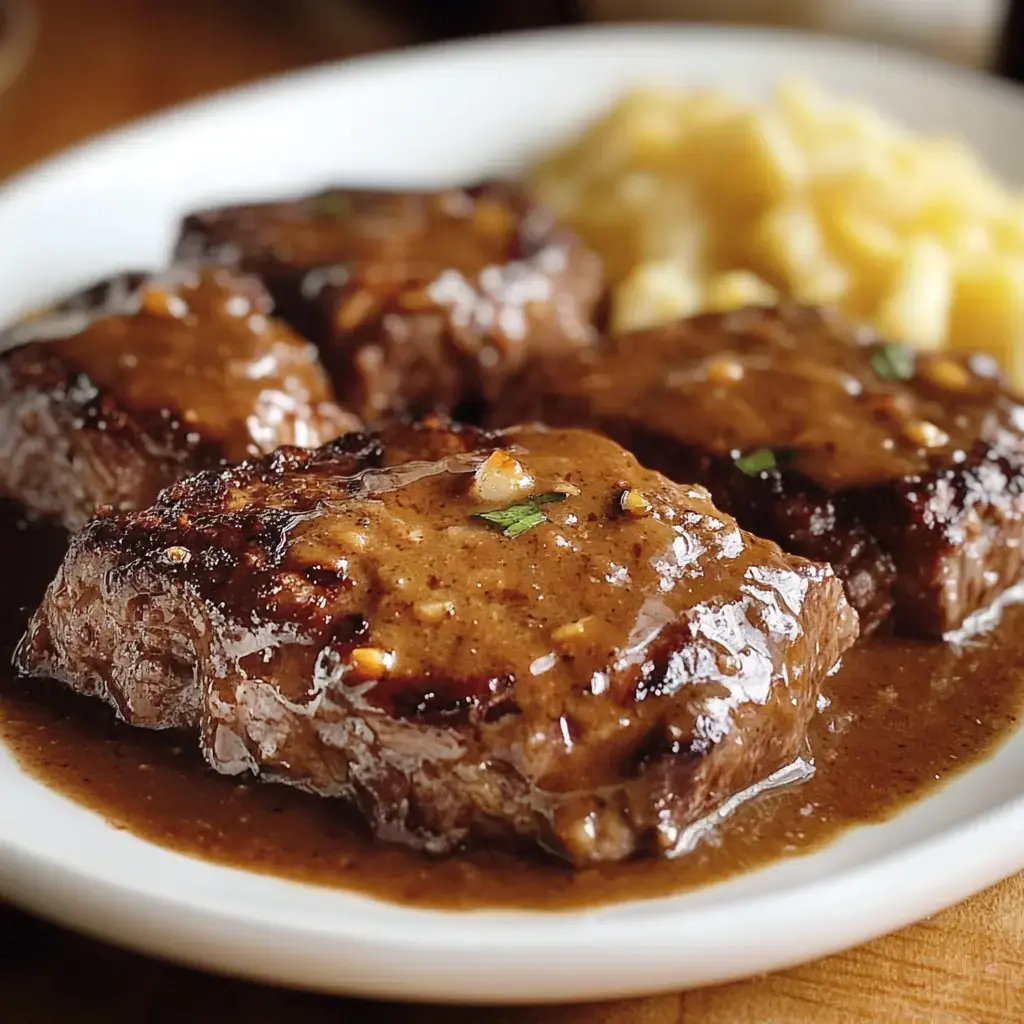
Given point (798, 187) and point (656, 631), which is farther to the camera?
point (798, 187)

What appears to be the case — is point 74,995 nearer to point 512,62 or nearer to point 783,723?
point 783,723

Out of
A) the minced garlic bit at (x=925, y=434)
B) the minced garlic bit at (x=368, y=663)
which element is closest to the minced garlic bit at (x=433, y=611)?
the minced garlic bit at (x=368, y=663)

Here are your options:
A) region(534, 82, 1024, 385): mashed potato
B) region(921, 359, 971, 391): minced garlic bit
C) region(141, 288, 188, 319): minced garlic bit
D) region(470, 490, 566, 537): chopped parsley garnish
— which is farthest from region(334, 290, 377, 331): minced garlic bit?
region(921, 359, 971, 391): minced garlic bit

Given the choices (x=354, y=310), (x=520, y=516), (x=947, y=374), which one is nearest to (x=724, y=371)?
(x=947, y=374)

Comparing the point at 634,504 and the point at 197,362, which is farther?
the point at 197,362

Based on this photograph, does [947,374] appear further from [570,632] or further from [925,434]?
[570,632]

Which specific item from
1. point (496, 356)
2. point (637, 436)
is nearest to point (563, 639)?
point (637, 436)

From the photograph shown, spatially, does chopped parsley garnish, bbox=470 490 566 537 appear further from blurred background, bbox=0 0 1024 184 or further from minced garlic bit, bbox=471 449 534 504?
blurred background, bbox=0 0 1024 184
